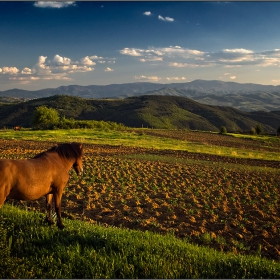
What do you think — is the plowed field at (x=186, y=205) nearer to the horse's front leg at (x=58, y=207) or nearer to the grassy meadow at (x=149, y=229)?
the grassy meadow at (x=149, y=229)

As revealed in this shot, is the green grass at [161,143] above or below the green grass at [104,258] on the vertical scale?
below

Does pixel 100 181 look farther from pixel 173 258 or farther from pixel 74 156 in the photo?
pixel 173 258

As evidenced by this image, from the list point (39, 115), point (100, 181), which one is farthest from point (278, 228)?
point (39, 115)

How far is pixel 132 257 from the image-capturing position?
5.12 m

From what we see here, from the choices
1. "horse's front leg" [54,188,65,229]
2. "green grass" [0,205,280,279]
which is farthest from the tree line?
"green grass" [0,205,280,279]

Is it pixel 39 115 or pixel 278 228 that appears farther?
pixel 39 115

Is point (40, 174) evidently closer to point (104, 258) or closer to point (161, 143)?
point (104, 258)

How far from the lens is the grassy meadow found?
4.78 m

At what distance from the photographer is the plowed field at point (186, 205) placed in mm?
9578

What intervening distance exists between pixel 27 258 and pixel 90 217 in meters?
5.88

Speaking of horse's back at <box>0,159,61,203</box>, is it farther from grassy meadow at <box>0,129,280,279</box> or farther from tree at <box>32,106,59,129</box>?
tree at <box>32,106,59,129</box>

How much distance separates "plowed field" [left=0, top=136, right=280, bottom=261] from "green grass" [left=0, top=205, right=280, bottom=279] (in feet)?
10.6

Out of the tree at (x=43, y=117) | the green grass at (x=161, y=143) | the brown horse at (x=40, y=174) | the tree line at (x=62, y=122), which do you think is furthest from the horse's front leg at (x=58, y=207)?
the tree at (x=43, y=117)

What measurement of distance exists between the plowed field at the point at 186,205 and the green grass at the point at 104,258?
3.23m
